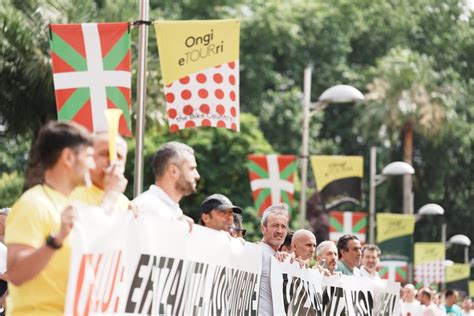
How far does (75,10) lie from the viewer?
26.8 meters

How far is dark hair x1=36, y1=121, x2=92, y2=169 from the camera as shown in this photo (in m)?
5.62

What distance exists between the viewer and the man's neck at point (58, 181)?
5695 mm

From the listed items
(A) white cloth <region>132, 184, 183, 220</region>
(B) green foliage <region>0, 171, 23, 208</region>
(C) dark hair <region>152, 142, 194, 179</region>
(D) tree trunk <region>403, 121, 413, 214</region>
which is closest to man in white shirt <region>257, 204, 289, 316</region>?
(A) white cloth <region>132, 184, 183, 220</region>

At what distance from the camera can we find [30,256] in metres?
5.39

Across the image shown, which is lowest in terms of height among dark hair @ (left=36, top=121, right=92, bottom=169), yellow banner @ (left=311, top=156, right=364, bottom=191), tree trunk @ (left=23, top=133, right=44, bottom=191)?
tree trunk @ (left=23, top=133, right=44, bottom=191)

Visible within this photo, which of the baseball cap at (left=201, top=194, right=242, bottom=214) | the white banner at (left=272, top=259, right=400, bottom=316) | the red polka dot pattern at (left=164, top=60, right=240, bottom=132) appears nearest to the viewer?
the baseball cap at (left=201, top=194, right=242, bottom=214)

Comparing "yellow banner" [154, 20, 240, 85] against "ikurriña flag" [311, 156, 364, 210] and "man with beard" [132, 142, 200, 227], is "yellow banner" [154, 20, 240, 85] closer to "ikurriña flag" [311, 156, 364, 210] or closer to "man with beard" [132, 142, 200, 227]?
"man with beard" [132, 142, 200, 227]

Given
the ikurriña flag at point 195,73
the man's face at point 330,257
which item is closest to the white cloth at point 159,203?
the man's face at point 330,257

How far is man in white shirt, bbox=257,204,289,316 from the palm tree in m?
46.9

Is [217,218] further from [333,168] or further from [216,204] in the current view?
[333,168]

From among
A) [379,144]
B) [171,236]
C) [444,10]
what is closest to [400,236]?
[379,144]

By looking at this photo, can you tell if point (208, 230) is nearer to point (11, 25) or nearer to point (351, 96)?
point (351, 96)

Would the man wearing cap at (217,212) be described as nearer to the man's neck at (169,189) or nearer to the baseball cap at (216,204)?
the baseball cap at (216,204)

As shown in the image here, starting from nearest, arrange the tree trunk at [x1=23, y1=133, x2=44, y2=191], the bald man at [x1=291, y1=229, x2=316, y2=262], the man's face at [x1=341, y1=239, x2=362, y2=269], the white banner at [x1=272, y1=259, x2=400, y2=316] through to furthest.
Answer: the tree trunk at [x1=23, y1=133, x2=44, y2=191] < the white banner at [x1=272, y1=259, x2=400, y2=316] < the bald man at [x1=291, y1=229, x2=316, y2=262] < the man's face at [x1=341, y1=239, x2=362, y2=269]
